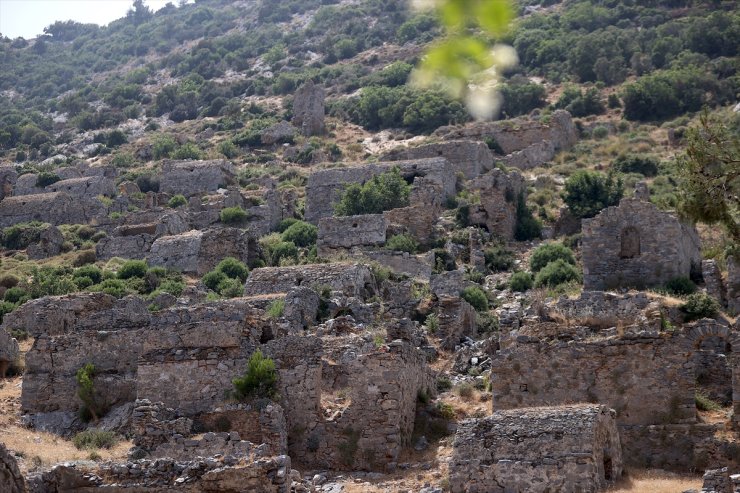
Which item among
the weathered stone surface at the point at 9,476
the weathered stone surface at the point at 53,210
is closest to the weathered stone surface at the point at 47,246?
the weathered stone surface at the point at 53,210

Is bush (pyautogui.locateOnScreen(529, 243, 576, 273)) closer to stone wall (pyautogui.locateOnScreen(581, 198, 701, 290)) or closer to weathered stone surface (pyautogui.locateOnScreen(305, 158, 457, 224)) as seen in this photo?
stone wall (pyautogui.locateOnScreen(581, 198, 701, 290))

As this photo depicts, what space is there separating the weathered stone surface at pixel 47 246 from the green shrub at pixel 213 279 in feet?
34.3

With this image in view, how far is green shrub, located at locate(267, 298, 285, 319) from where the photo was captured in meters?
24.7

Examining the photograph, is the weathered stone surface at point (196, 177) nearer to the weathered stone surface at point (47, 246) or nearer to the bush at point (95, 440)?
the weathered stone surface at point (47, 246)

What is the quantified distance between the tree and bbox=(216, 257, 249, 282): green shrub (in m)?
17.6

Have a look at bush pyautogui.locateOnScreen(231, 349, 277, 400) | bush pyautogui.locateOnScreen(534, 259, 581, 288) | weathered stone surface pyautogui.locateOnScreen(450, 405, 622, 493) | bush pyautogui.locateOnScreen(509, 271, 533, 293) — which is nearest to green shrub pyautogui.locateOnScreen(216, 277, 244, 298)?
bush pyautogui.locateOnScreen(509, 271, 533, 293)

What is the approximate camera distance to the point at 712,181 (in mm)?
16719

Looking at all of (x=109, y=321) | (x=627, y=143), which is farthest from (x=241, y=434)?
(x=627, y=143)

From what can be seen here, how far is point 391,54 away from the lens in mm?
87312

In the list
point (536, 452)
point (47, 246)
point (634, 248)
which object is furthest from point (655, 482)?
point (47, 246)

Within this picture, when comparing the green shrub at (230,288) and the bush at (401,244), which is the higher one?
the bush at (401,244)

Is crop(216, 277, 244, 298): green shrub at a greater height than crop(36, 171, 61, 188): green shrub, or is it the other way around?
crop(36, 171, 61, 188): green shrub

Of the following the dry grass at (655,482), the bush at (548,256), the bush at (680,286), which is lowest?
the dry grass at (655,482)

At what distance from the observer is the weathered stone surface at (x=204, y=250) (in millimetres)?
35531
